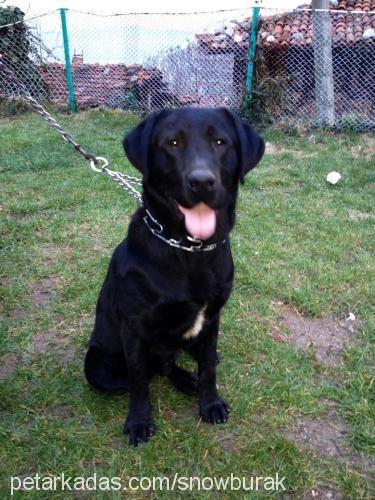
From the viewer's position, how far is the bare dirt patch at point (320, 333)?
2.72 meters

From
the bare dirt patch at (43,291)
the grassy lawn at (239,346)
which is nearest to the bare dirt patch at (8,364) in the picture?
the grassy lawn at (239,346)

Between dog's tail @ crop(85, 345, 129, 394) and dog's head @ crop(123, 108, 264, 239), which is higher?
dog's head @ crop(123, 108, 264, 239)

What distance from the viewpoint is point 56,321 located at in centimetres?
297

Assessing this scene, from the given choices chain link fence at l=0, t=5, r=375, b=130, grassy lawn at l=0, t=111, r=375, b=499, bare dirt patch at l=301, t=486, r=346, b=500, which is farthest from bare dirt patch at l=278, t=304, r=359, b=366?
chain link fence at l=0, t=5, r=375, b=130

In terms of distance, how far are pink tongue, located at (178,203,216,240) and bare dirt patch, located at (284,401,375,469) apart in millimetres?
1065

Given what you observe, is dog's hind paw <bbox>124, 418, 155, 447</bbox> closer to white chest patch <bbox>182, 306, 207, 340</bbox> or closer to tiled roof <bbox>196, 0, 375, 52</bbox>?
white chest patch <bbox>182, 306, 207, 340</bbox>

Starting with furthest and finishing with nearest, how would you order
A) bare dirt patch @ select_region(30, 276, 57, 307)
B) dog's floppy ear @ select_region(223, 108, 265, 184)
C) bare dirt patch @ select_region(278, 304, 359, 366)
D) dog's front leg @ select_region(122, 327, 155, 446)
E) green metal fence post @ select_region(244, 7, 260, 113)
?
green metal fence post @ select_region(244, 7, 260, 113) < bare dirt patch @ select_region(30, 276, 57, 307) < bare dirt patch @ select_region(278, 304, 359, 366) < dog's front leg @ select_region(122, 327, 155, 446) < dog's floppy ear @ select_region(223, 108, 265, 184)

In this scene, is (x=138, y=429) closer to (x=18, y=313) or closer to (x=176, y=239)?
(x=176, y=239)

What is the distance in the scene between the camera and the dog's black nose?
1.68 meters

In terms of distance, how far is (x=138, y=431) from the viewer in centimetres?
212

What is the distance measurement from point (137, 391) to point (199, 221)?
2.85ft

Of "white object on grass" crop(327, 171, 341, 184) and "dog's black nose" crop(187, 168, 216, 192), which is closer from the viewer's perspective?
"dog's black nose" crop(187, 168, 216, 192)

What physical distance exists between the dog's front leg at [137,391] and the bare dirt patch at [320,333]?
106 cm

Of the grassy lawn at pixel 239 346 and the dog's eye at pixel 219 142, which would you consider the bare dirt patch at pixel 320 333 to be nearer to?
the grassy lawn at pixel 239 346
